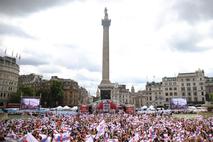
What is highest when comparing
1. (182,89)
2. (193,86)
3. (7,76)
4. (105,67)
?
(7,76)

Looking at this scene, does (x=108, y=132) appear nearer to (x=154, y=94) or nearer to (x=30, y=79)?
(x=154, y=94)

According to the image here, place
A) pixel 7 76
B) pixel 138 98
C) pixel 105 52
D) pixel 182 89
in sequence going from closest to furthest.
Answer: pixel 105 52, pixel 7 76, pixel 182 89, pixel 138 98

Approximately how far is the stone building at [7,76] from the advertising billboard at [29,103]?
4983 centimetres

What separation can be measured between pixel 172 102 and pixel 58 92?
44.4m

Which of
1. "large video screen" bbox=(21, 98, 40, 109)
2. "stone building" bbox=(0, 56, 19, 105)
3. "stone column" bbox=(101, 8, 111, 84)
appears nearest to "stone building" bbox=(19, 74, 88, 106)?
"stone building" bbox=(0, 56, 19, 105)

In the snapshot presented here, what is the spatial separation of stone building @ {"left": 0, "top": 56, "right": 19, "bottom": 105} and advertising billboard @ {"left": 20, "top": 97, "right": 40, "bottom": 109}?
163ft

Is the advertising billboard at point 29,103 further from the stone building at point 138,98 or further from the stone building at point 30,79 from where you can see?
the stone building at point 138,98

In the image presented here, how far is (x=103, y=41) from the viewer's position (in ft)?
230

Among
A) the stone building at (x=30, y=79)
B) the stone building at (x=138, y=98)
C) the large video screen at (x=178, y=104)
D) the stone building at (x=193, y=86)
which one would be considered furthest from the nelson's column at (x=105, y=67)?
the stone building at (x=138, y=98)

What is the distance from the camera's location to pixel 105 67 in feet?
223

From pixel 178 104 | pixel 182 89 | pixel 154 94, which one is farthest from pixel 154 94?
pixel 178 104

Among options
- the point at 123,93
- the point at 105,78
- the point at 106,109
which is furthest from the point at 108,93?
the point at 123,93

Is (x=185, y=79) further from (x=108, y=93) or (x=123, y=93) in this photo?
(x=108, y=93)

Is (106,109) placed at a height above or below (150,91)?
below
